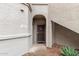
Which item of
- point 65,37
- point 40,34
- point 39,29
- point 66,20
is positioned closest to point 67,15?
point 66,20

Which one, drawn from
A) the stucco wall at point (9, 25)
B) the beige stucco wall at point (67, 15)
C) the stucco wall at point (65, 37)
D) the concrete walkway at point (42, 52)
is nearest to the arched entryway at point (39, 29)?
the stucco wall at point (65, 37)

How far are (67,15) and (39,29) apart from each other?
11.9 feet

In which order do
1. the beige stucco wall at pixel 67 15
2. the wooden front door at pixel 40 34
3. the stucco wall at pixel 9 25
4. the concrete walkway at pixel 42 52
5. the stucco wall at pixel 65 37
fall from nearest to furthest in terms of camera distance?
the stucco wall at pixel 9 25
the concrete walkway at pixel 42 52
the beige stucco wall at pixel 67 15
the stucco wall at pixel 65 37
the wooden front door at pixel 40 34

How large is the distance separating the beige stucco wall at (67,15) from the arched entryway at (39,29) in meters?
2.11

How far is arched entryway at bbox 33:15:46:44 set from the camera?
10914 mm

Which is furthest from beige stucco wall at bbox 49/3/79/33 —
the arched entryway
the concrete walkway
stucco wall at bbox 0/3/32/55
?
stucco wall at bbox 0/3/32/55

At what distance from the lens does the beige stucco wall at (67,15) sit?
742 centimetres

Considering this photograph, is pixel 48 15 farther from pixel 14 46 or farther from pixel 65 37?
pixel 14 46

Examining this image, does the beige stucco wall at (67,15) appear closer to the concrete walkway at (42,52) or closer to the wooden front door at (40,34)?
the concrete walkway at (42,52)

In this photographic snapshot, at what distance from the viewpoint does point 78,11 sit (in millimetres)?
7328

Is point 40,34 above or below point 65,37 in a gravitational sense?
above

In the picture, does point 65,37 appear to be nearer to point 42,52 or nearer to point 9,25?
point 42,52

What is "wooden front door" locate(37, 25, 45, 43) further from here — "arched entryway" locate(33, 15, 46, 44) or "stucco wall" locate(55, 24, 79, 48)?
"stucco wall" locate(55, 24, 79, 48)

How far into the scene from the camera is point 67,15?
787 cm
